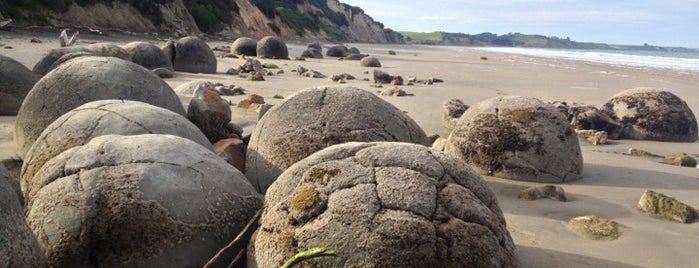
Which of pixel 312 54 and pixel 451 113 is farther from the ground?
pixel 451 113

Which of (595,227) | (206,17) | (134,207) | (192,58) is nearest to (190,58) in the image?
(192,58)

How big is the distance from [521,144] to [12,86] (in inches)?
260

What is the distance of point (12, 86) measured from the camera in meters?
8.04

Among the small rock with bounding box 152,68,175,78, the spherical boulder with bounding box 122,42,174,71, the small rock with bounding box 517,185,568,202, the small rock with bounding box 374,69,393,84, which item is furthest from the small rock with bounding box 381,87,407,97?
the small rock with bounding box 517,185,568,202

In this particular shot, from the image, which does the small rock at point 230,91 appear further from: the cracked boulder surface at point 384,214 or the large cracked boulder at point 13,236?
the large cracked boulder at point 13,236

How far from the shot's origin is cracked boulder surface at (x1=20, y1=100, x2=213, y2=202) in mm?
4238

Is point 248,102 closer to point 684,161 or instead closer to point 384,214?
point 684,161

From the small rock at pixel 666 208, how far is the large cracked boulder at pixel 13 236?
4.58m

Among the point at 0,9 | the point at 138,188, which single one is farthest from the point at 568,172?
the point at 0,9

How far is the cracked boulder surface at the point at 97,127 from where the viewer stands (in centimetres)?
424

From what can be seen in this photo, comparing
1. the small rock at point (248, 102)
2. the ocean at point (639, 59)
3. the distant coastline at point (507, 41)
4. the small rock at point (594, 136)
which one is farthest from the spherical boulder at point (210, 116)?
the distant coastline at point (507, 41)

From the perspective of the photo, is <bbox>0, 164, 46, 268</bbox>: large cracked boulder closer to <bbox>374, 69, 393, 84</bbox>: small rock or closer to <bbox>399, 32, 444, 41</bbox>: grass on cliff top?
<bbox>374, 69, 393, 84</bbox>: small rock

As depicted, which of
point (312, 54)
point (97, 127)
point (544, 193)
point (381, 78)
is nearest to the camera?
point (97, 127)

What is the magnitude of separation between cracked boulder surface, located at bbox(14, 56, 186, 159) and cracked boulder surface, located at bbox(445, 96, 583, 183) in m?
3.15
